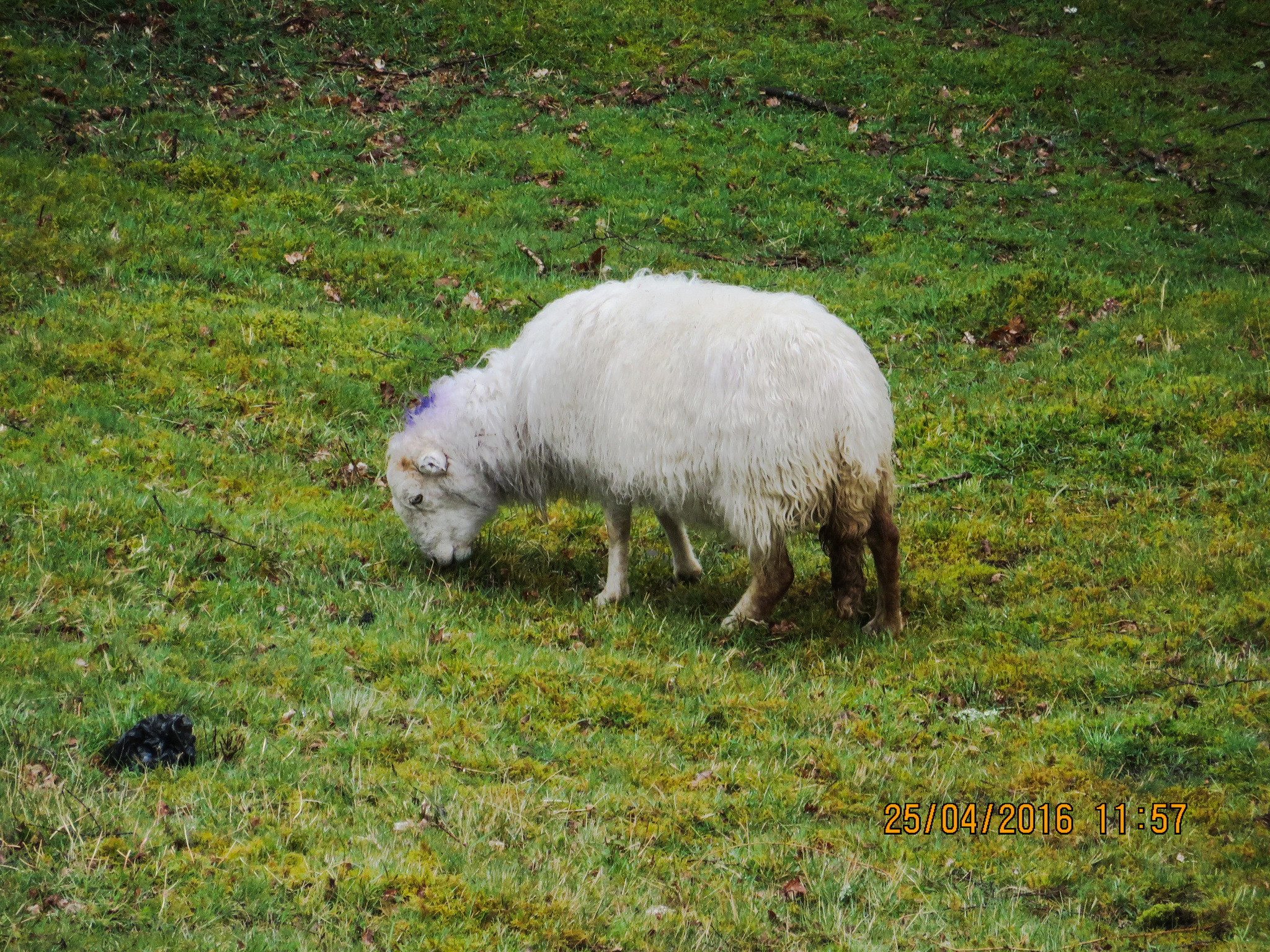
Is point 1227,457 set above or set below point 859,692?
above

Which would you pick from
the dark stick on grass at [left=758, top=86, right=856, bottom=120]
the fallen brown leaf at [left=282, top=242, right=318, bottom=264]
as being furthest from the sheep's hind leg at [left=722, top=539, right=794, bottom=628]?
the dark stick on grass at [left=758, top=86, right=856, bottom=120]

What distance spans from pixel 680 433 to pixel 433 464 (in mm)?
2003

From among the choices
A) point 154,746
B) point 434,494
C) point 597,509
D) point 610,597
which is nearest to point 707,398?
point 610,597

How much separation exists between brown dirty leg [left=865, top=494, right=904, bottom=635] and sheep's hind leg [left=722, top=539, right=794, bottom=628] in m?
0.59

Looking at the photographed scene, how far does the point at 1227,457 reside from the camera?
9156mm

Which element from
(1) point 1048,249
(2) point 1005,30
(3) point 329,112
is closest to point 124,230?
(3) point 329,112

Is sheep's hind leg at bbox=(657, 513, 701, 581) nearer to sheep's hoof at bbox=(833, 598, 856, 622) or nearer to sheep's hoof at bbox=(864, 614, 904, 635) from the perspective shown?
sheep's hoof at bbox=(833, 598, 856, 622)

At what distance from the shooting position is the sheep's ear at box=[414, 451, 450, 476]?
825cm

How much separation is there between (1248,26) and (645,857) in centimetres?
2060

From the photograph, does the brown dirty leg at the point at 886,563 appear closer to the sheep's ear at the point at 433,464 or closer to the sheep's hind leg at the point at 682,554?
the sheep's hind leg at the point at 682,554

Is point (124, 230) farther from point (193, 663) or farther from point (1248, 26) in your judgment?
point (1248, 26)

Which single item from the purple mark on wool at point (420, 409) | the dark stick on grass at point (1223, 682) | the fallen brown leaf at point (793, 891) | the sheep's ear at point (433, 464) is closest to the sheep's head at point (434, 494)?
the sheep's ear at point (433, 464)

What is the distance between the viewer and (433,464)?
8.25 m
